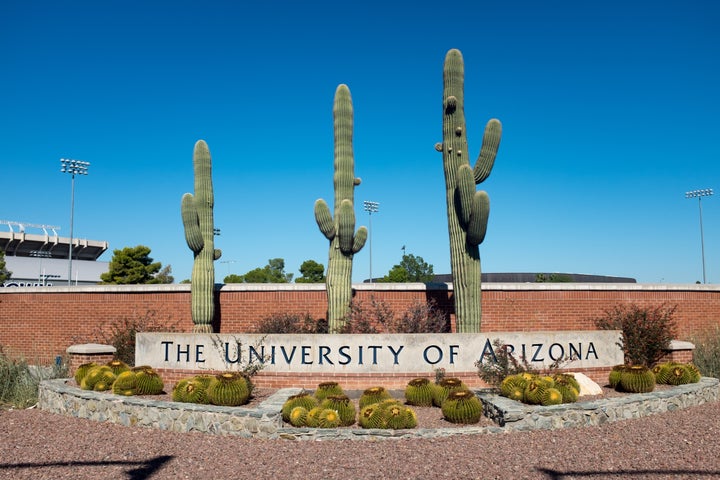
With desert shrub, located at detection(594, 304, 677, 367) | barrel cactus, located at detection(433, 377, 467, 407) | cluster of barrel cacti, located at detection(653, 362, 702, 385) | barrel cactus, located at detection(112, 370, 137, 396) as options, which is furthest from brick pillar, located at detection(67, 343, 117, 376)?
desert shrub, located at detection(594, 304, 677, 367)

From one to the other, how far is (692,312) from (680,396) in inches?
367

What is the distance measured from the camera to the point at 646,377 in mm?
9594

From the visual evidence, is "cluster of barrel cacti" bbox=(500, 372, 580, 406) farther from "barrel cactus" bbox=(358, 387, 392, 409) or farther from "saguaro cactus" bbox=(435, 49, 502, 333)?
"saguaro cactus" bbox=(435, 49, 502, 333)

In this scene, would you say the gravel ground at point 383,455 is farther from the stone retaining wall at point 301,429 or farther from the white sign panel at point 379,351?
the white sign panel at point 379,351

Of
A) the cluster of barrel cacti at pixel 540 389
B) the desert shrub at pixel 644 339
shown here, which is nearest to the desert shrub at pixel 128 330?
the cluster of barrel cacti at pixel 540 389

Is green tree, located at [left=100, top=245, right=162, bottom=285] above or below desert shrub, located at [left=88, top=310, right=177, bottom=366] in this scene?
above

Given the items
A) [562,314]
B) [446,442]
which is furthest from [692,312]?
[446,442]

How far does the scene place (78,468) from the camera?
649cm

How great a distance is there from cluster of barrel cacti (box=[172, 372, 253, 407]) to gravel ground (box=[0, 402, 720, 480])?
0.74 metres

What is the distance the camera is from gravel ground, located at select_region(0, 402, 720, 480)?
609 centimetres

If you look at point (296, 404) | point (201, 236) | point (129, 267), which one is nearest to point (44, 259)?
point (129, 267)

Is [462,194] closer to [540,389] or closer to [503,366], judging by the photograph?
[503,366]

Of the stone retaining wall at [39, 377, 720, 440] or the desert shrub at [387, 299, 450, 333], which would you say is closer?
the stone retaining wall at [39, 377, 720, 440]

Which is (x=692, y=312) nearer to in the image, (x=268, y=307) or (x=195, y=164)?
(x=268, y=307)
